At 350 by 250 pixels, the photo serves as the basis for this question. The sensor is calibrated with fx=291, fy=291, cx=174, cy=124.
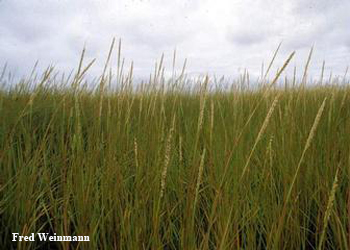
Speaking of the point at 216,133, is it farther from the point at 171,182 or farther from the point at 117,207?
the point at 117,207

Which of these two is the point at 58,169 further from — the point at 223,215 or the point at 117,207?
the point at 223,215

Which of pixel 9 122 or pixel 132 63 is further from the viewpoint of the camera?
pixel 9 122

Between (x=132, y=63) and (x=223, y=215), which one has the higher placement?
(x=132, y=63)

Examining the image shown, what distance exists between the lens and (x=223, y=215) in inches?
37.4

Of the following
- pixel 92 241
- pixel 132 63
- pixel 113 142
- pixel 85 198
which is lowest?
pixel 92 241

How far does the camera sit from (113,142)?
1248mm

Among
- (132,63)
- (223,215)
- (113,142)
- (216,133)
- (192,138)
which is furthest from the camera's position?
(192,138)

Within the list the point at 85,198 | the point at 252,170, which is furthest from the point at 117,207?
the point at 252,170

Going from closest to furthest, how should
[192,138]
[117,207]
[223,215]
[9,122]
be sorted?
[223,215] → [117,207] → [192,138] → [9,122]

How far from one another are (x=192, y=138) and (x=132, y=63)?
0.62 metres

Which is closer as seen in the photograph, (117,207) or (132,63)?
(117,207)

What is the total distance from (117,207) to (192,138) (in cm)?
82

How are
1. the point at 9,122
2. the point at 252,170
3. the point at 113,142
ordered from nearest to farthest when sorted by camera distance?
the point at 113,142, the point at 252,170, the point at 9,122

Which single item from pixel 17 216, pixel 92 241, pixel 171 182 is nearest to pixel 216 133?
pixel 171 182
